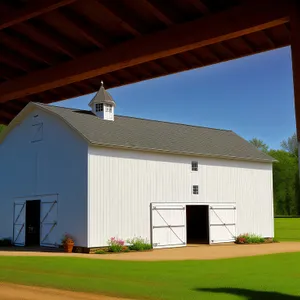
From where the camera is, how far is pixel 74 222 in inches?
950

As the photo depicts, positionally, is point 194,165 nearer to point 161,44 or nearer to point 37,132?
point 37,132

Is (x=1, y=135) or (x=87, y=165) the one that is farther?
(x=1, y=135)

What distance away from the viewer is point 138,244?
2483 cm

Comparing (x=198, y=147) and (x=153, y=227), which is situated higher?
(x=198, y=147)

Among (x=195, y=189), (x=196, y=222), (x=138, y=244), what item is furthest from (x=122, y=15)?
(x=196, y=222)

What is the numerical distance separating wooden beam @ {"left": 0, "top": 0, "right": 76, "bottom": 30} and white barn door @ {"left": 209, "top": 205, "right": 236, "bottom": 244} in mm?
26056

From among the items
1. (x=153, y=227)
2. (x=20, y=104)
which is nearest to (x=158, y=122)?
(x=153, y=227)

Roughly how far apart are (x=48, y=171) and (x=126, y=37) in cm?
2339

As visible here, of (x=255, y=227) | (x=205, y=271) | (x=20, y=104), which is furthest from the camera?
(x=255, y=227)

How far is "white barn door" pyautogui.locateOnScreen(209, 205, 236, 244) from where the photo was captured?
93.9 ft

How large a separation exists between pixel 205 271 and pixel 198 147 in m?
14.5

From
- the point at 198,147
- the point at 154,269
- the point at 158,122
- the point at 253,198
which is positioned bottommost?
the point at 154,269

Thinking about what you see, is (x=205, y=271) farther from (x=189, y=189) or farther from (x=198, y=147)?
(x=198, y=147)

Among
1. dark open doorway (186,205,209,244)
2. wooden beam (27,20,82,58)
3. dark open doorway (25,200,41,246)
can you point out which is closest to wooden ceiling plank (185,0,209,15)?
wooden beam (27,20,82,58)
